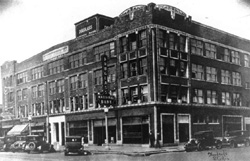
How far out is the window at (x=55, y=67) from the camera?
141 feet

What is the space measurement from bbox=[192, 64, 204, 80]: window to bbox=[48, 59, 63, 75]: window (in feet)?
58.4

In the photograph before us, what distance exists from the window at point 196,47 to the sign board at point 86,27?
1181 cm

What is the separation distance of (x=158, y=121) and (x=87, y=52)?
13292 millimetres

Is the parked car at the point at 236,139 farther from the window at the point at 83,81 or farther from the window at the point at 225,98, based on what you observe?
the window at the point at 83,81

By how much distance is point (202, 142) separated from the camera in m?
24.5

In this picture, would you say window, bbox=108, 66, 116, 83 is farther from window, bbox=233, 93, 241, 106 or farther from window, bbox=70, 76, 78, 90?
window, bbox=233, 93, 241, 106

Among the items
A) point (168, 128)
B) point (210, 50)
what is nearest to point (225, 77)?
point (210, 50)

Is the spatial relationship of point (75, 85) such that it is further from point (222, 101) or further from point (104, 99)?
point (222, 101)

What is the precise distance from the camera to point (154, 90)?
2980 cm

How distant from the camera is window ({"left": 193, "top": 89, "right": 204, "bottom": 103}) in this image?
33.9m

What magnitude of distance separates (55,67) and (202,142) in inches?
997

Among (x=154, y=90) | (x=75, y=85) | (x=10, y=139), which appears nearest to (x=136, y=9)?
(x=154, y=90)

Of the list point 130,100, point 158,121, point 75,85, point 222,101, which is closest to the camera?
point 158,121

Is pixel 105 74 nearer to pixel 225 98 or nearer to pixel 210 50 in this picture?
pixel 210 50
